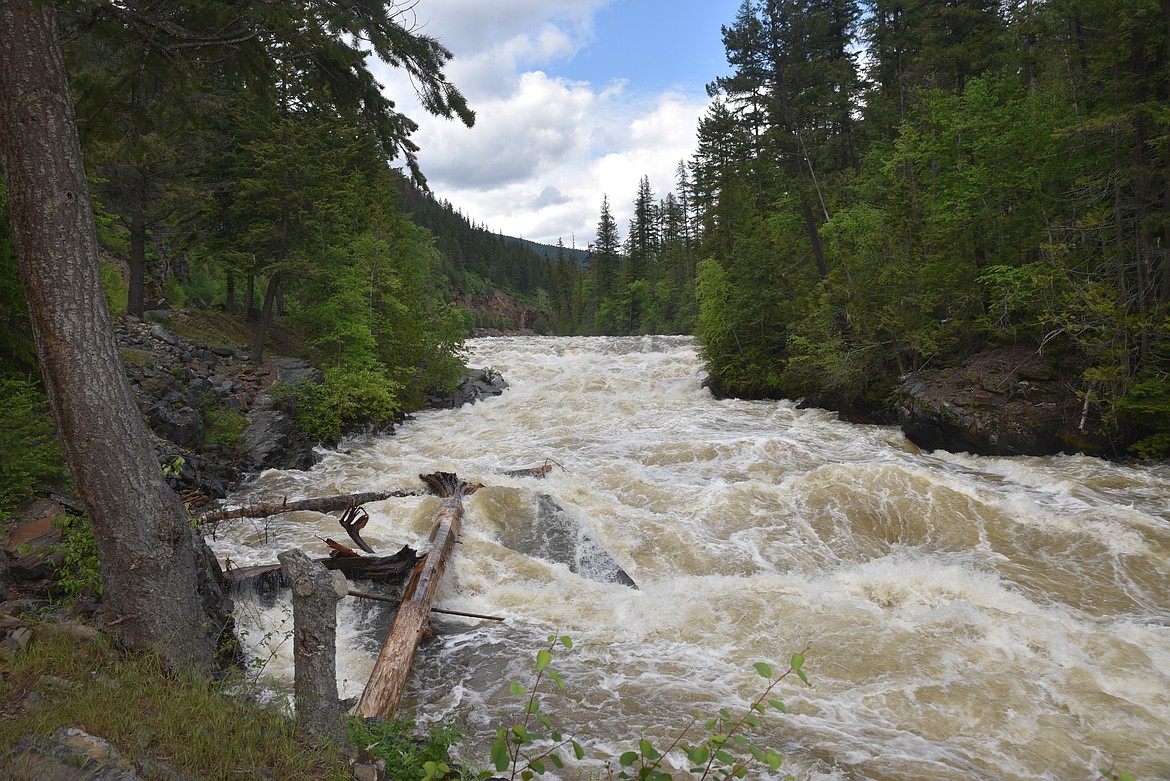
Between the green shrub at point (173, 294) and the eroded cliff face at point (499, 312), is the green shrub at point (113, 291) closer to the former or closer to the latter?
the green shrub at point (173, 294)

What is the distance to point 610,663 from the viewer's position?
6.15 metres

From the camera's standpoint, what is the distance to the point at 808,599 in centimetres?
736

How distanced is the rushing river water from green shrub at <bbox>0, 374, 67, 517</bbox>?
219 cm

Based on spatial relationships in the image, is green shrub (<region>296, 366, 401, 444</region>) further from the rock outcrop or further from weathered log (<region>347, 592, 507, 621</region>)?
weathered log (<region>347, 592, 507, 621</region>)

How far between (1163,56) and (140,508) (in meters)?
19.8

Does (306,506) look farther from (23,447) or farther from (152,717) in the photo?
(152,717)

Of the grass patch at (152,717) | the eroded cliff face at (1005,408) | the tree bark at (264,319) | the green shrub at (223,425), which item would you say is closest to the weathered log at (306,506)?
the green shrub at (223,425)

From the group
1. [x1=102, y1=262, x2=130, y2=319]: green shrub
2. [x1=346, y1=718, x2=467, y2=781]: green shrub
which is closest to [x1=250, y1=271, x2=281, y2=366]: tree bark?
[x1=102, y1=262, x2=130, y2=319]: green shrub

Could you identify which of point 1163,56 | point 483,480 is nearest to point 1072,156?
point 1163,56

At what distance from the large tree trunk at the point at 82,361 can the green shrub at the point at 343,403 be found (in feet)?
39.6

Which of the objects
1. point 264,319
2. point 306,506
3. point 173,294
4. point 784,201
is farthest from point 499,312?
point 306,506

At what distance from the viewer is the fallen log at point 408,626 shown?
5000 mm

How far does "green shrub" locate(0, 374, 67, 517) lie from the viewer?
6.40 metres

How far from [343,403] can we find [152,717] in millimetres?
13631
